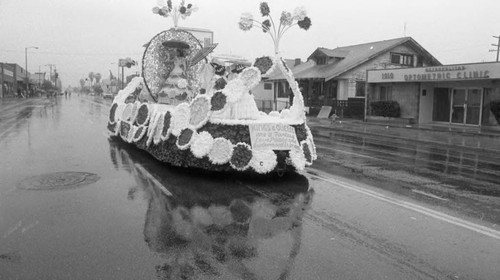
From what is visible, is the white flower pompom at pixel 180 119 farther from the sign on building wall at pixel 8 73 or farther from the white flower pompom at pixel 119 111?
the sign on building wall at pixel 8 73

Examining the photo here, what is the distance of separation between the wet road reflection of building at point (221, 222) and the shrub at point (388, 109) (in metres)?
20.0

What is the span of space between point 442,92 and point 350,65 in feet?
28.9

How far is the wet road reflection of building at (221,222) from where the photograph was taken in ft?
13.9

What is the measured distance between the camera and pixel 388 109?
88.5 feet

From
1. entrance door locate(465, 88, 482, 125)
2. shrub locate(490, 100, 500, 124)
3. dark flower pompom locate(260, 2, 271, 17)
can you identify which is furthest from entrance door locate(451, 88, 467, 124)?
dark flower pompom locate(260, 2, 271, 17)

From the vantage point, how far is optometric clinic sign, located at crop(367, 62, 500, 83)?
21.3 m

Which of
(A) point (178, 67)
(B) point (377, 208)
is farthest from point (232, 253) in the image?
(A) point (178, 67)

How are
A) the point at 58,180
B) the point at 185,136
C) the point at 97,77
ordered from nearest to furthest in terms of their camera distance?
the point at 58,180 < the point at 185,136 < the point at 97,77

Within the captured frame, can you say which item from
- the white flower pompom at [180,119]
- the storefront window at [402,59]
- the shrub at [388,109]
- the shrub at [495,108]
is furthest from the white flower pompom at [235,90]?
the storefront window at [402,59]

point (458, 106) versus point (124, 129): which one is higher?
point (458, 106)

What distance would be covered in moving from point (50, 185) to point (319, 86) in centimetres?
3138

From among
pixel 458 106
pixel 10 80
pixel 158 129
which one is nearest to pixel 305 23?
pixel 158 129

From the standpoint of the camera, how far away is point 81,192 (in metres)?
7.03

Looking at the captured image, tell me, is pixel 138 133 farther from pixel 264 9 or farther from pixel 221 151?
pixel 264 9
